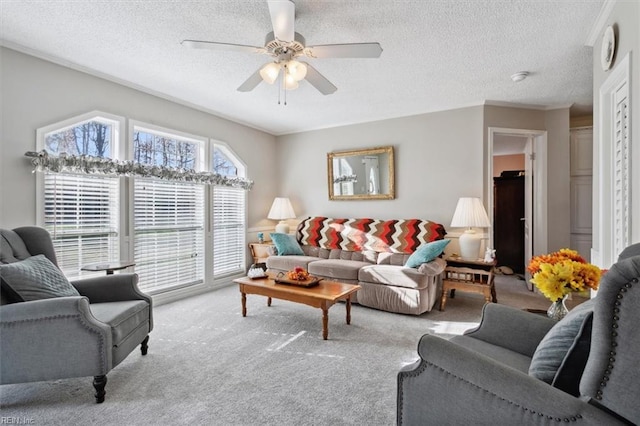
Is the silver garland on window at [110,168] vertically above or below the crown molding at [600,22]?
below

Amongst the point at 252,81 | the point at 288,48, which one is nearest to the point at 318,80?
the point at 288,48

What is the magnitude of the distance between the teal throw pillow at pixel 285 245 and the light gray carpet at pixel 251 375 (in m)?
1.24

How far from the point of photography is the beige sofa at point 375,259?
331 centimetres

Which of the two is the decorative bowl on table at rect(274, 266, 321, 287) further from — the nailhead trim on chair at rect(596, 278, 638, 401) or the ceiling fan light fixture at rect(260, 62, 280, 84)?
the nailhead trim on chair at rect(596, 278, 638, 401)

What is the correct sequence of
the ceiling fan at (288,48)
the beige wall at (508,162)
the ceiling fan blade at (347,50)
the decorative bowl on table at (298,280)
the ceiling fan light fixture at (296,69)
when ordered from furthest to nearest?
the beige wall at (508,162), the decorative bowl on table at (298,280), the ceiling fan light fixture at (296,69), the ceiling fan blade at (347,50), the ceiling fan at (288,48)

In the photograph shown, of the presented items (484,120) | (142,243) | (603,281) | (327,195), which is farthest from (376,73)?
(142,243)

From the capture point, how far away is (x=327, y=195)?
5191mm

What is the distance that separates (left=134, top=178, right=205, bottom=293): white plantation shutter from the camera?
3.56 m

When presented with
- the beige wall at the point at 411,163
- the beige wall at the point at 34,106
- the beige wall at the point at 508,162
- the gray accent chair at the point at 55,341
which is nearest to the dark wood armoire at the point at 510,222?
the beige wall at the point at 508,162

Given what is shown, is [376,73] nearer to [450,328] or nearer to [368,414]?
[450,328]

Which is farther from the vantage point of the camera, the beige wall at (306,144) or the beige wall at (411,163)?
the beige wall at (411,163)

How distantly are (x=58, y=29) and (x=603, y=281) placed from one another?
357 cm

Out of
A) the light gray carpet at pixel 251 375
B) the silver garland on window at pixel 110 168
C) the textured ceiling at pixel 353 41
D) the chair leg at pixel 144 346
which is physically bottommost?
the light gray carpet at pixel 251 375

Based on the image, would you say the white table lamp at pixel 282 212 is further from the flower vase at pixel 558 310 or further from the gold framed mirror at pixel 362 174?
the flower vase at pixel 558 310
